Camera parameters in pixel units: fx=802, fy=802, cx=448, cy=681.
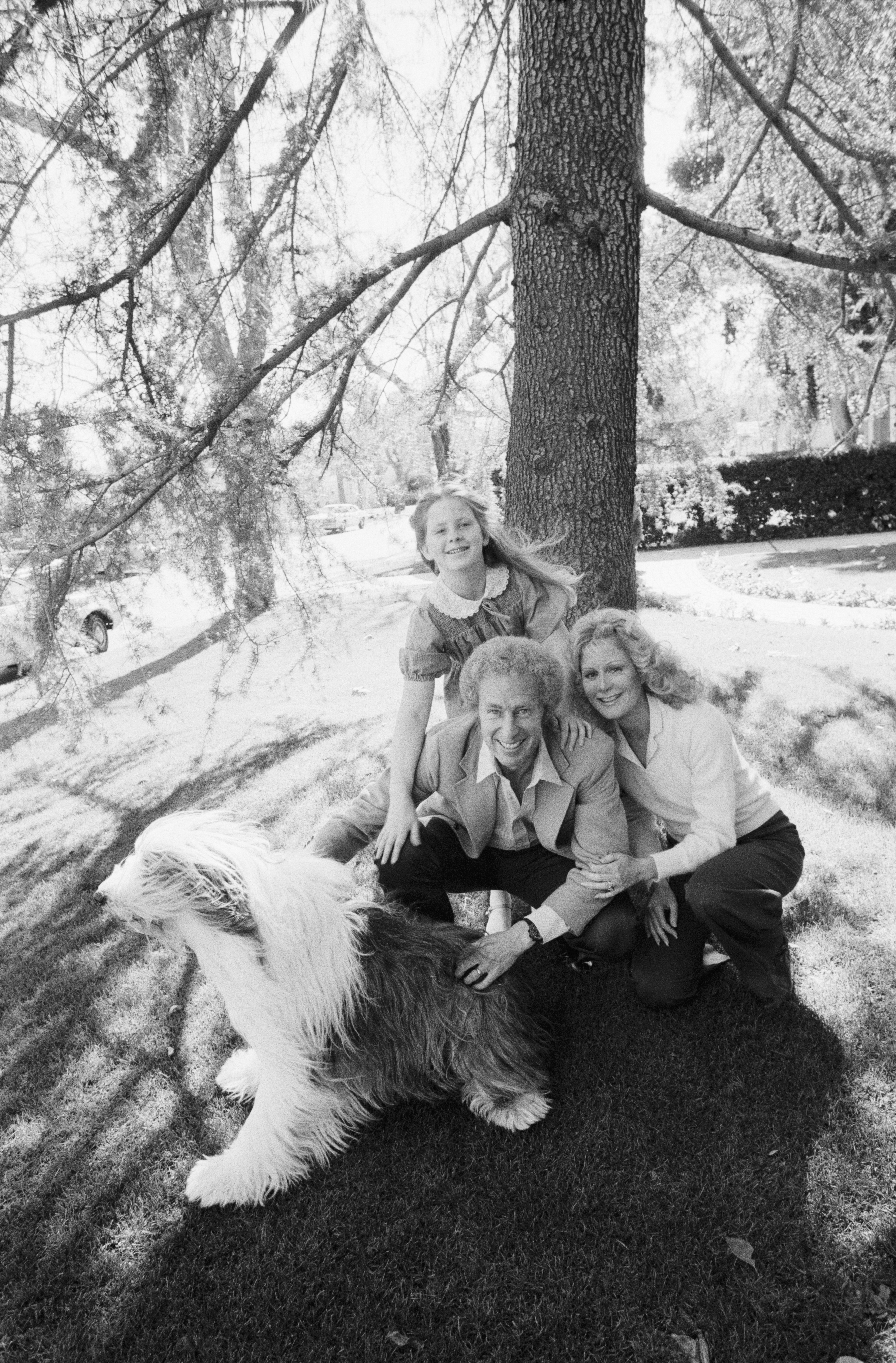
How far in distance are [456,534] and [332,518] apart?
45.1 inches

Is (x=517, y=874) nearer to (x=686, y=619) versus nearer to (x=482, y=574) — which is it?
(x=482, y=574)

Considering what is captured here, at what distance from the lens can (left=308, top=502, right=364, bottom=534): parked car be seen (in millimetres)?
3668

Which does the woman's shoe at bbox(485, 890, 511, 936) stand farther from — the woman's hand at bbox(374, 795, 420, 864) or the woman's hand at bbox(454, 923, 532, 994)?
the woman's hand at bbox(454, 923, 532, 994)

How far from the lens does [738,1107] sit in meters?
2.30

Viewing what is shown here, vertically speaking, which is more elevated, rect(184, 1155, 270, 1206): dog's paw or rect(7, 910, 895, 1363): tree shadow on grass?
rect(184, 1155, 270, 1206): dog's paw

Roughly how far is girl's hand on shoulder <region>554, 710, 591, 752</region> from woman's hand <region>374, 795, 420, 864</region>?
1.87ft

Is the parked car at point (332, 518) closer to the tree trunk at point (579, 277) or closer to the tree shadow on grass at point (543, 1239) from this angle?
the tree trunk at point (579, 277)

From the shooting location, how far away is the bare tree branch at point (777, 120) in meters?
3.60

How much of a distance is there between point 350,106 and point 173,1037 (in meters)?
4.59

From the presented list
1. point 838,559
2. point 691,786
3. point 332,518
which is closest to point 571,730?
point 691,786

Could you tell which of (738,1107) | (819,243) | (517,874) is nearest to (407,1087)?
(517,874)

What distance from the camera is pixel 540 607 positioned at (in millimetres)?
2947

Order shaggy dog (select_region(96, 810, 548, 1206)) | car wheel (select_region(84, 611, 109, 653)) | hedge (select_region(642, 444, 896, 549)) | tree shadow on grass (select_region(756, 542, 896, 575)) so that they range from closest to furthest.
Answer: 1. shaggy dog (select_region(96, 810, 548, 1206))
2. car wheel (select_region(84, 611, 109, 653))
3. tree shadow on grass (select_region(756, 542, 896, 575))
4. hedge (select_region(642, 444, 896, 549))

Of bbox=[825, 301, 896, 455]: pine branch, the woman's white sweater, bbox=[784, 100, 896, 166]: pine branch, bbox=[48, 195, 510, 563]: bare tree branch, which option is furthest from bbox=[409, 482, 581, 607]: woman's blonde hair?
bbox=[784, 100, 896, 166]: pine branch
